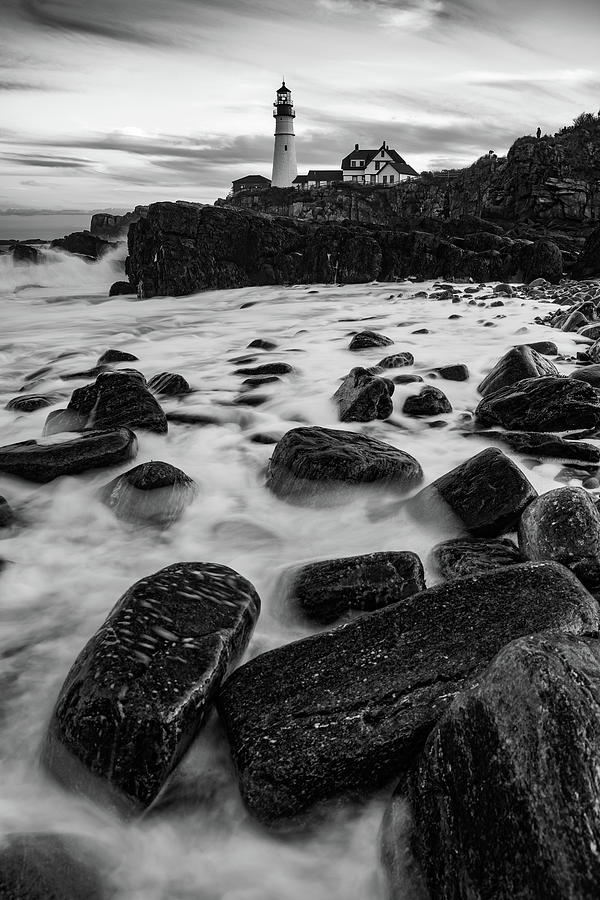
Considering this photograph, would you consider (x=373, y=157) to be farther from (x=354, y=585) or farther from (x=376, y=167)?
(x=354, y=585)

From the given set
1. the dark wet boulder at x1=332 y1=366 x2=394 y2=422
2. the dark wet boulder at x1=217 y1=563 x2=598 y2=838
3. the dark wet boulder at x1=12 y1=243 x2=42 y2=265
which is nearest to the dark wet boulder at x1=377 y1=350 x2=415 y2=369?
the dark wet boulder at x1=332 y1=366 x2=394 y2=422

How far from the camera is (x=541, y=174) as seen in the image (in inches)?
1505

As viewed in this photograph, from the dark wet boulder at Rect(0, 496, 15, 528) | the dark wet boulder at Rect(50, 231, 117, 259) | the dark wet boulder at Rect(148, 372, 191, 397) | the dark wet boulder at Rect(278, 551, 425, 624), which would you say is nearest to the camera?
the dark wet boulder at Rect(278, 551, 425, 624)

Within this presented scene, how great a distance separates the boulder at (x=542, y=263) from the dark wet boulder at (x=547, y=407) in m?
19.7

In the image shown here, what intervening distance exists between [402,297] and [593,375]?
12.7 m

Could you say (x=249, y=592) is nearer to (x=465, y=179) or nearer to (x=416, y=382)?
(x=416, y=382)

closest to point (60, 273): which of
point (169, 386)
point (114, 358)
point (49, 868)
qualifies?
point (114, 358)

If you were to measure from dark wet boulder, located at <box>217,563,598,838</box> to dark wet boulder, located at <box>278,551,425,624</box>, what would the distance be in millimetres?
365

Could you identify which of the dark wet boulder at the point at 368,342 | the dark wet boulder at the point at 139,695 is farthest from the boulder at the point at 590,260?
the dark wet boulder at the point at 139,695

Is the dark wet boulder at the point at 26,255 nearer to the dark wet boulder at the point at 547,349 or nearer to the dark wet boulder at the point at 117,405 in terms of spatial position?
the dark wet boulder at the point at 117,405

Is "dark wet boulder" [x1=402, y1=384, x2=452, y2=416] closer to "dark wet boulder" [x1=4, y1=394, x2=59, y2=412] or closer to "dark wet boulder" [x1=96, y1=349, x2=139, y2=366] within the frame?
"dark wet boulder" [x1=4, y1=394, x2=59, y2=412]

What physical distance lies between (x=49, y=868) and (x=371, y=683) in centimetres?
99

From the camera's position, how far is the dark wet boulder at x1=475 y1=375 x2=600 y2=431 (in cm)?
467

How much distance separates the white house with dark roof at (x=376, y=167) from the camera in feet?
215
